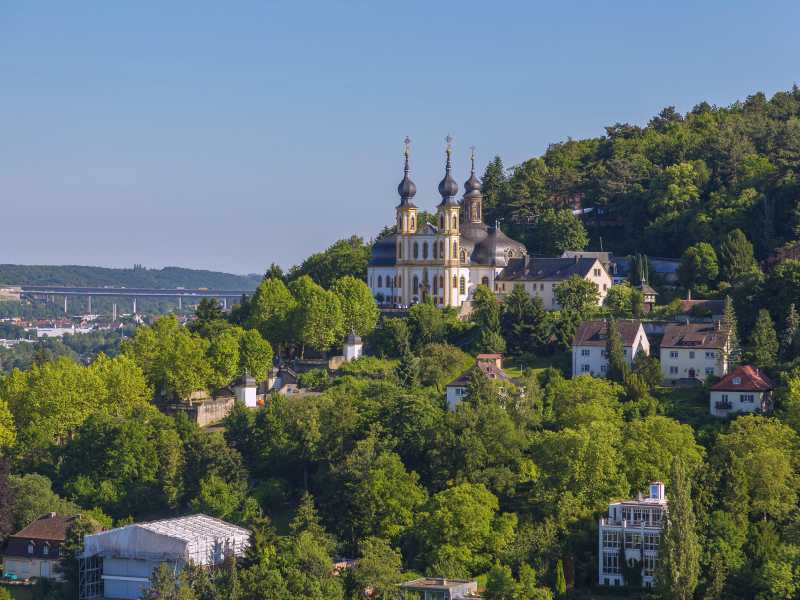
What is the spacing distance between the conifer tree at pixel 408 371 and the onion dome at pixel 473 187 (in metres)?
30.5

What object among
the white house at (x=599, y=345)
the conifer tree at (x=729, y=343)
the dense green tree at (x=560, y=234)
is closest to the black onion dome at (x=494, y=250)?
the dense green tree at (x=560, y=234)

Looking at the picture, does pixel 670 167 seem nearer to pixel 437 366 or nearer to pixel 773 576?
pixel 437 366

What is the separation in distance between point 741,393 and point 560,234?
3505 centimetres

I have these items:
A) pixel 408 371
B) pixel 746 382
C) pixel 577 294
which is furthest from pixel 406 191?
pixel 746 382

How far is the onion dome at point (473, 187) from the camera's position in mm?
102250

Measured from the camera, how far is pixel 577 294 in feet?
272

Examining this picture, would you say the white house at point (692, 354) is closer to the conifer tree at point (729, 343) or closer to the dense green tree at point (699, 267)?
the conifer tree at point (729, 343)

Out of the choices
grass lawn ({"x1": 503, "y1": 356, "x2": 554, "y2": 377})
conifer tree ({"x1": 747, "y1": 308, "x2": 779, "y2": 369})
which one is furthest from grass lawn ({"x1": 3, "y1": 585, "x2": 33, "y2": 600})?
conifer tree ({"x1": 747, "y1": 308, "x2": 779, "y2": 369})

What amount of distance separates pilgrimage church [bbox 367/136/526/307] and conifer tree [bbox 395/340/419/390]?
701 inches

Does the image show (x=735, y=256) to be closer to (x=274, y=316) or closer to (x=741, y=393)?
(x=741, y=393)

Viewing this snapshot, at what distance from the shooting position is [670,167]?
99688mm

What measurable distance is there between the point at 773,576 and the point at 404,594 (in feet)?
49.1

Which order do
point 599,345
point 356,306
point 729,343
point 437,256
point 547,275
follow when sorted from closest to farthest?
1. point 729,343
2. point 599,345
3. point 356,306
4. point 547,275
5. point 437,256

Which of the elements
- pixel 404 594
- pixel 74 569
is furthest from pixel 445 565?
pixel 74 569
